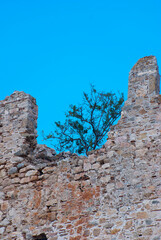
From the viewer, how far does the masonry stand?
344 inches

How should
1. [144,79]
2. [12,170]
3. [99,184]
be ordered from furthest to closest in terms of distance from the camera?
[12,170] < [144,79] < [99,184]

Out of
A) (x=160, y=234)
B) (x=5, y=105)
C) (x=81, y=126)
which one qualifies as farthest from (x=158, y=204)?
(x=81, y=126)

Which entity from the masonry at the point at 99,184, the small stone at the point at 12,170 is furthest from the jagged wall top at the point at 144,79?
the small stone at the point at 12,170

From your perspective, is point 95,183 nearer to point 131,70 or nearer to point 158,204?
point 158,204

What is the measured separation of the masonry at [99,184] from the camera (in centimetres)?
873

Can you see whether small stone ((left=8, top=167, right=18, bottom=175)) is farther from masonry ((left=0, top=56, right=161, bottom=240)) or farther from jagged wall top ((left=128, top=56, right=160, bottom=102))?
jagged wall top ((left=128, top=56, right=160, bottom=102))

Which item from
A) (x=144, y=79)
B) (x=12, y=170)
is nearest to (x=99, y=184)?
(x=12, y=170)

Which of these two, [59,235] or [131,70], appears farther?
[131,70]

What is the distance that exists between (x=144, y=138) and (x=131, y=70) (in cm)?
151

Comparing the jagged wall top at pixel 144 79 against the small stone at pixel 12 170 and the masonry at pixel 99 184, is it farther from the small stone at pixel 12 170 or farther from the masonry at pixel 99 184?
the small stone at pixel 12 170

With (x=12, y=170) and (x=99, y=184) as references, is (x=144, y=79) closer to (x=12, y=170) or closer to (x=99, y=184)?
(x=99, y=184)

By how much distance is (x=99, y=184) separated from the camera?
924 centimetres

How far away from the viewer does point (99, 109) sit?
16.5 m

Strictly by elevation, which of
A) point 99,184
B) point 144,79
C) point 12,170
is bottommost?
point 99,184
